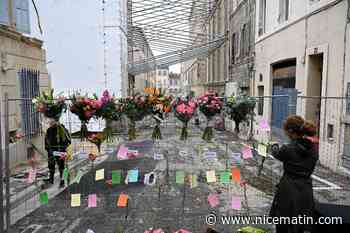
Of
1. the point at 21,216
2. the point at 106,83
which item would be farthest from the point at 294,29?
the point at 21,216

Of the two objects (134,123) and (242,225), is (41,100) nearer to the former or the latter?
(134,123)

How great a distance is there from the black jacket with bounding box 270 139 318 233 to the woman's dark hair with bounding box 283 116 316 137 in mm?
83

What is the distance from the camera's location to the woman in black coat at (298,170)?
3.16 meters

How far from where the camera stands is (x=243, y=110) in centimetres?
444

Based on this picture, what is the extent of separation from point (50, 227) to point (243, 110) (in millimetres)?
3349

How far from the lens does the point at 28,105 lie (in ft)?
24.0

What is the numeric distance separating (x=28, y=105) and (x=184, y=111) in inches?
189

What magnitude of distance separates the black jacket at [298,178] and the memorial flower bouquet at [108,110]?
7.68 feet

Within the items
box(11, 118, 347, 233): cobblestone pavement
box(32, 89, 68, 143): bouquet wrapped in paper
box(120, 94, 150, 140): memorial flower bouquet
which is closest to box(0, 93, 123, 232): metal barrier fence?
box(11, 118, 347, 233): cobblestone pavement

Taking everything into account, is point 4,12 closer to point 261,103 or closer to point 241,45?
point 261,103

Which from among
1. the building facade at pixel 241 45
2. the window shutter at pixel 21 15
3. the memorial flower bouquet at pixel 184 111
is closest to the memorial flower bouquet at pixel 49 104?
the memorial flower bouquet at pixel 184 111

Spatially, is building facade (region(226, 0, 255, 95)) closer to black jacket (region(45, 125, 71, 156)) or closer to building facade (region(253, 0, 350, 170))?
building facade (region(253, 0, 350, 170))

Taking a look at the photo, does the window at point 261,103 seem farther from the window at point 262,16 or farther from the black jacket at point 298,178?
the black jacket at point 298,178

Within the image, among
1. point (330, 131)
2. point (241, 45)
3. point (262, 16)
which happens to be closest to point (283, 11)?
point (262, 16)
